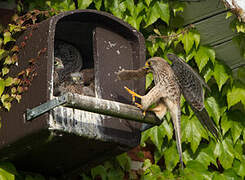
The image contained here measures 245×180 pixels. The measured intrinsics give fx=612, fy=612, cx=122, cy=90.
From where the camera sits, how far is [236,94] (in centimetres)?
435

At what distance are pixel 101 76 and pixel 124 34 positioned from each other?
1.19 ft

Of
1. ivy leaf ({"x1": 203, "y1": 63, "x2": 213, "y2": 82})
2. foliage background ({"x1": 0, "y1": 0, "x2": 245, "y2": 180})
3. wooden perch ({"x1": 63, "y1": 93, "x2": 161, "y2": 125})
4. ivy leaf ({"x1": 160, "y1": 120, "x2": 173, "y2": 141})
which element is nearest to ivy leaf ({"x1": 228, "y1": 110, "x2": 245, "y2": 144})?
foliage background ({"x1": 0, "y1": 0, "x2": 245, "y2": 180})

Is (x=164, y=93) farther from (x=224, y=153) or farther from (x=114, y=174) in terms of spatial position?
(x=224, y=153)

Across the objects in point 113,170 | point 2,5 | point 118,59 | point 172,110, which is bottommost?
point 113,170

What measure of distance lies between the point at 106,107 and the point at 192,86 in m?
0.76

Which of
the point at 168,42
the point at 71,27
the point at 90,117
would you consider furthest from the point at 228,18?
the point at 90,117

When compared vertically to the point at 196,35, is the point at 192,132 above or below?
below

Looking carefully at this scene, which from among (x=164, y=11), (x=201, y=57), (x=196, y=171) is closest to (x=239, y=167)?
(x=196, y=171)

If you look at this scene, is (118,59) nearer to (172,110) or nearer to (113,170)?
(172,110)

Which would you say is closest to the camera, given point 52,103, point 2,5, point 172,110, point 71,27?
point 52,103

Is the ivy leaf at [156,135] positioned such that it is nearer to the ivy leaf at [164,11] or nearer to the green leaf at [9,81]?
the ivy leaf at [164,11]

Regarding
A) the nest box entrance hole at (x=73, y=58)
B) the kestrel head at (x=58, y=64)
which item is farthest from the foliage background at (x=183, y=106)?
the kestrel head at (x=58, y=64)

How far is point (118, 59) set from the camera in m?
3.68

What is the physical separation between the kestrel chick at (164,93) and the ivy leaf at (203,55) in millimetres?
552
